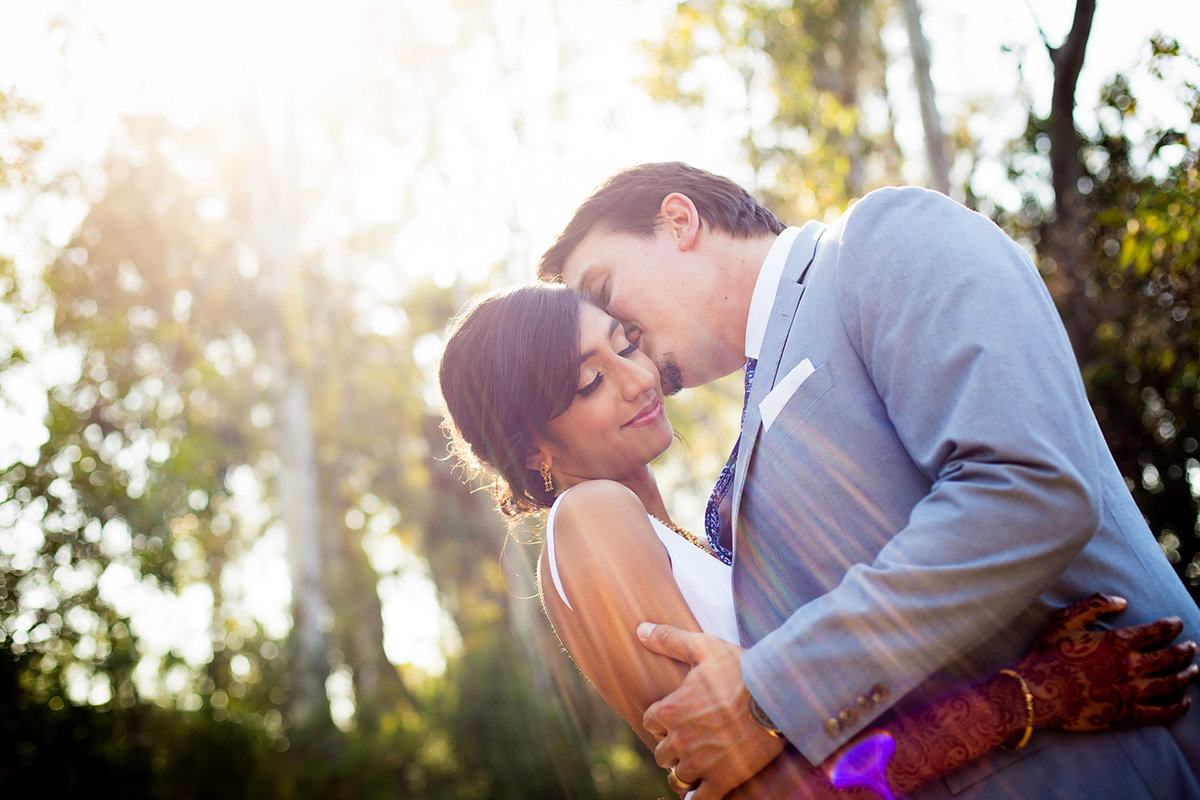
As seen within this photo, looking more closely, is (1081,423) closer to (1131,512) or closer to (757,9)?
(1131,512)

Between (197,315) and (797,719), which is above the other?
(197,315)

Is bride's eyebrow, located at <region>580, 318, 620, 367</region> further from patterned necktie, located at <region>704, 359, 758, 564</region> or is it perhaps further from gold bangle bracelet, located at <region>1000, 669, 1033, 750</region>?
gold bangle bracelet, located at <region>1000, 669, 1033, 750</region>

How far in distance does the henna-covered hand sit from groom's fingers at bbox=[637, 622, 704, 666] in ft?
2.02

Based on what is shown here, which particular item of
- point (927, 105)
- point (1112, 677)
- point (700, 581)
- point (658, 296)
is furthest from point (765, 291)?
point (927, 105)

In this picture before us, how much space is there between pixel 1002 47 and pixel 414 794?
9.84m

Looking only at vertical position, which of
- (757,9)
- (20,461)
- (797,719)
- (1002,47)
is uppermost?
(757,9)

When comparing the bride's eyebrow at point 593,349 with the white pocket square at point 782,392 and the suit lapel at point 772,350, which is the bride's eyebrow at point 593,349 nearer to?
the suit lapel at point 772,350

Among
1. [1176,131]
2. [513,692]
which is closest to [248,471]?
Answer: [513,692]

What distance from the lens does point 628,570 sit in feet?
6.89

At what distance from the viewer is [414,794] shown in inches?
419

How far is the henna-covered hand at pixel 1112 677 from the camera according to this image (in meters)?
1.52

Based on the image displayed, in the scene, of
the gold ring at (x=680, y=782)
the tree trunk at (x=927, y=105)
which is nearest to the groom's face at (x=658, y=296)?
the gold ring at (x=680, y=782)

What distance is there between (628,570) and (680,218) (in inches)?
43.7

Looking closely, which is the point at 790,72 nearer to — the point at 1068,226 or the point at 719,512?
the point at 1068,226
